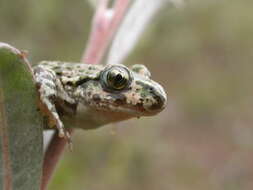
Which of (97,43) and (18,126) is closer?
(18,126)

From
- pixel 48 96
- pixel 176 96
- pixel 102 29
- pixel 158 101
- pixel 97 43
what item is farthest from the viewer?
pixel 176 96

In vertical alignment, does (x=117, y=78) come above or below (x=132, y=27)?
below

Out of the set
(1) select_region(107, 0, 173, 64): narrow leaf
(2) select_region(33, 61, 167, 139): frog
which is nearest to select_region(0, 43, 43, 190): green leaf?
(2) select_region(33, 61, 167, 139): frog

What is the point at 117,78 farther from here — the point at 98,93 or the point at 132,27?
the point at 132,27

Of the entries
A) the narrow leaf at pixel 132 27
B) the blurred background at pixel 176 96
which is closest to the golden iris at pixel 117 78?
the narrow leaf at pixel 132 27

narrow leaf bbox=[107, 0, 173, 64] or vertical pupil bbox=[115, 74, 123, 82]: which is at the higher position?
narrow leaf bbox=[107, 0, 173, 64]

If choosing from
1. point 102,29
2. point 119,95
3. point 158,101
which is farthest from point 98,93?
point 102,29

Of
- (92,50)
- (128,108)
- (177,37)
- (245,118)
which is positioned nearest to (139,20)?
(92,50)

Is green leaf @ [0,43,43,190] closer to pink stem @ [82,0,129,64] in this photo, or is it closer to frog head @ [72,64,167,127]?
frog head @ [72,64,167,127]
